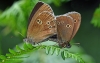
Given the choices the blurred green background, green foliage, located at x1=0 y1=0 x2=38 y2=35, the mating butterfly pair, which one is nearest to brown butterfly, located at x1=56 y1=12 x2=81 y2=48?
the mating butterfly pair

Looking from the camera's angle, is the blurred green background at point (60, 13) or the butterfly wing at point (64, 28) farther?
the blurred green background at point (60, 13)

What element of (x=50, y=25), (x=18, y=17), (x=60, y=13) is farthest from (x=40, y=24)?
(x=60, y=13)

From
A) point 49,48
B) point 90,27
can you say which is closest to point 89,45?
point 90,27

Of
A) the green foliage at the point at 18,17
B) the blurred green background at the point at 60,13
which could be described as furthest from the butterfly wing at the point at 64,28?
the green foliage at the point at 18,17

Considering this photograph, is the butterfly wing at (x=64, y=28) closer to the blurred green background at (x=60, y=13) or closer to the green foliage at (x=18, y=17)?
the blurred green background at (x=60, y=13)

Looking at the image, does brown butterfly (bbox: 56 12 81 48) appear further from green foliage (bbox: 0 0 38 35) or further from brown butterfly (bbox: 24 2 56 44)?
green foliage (bbox: 0 0 38 35)

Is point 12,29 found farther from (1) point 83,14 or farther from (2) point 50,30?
(1) point 83,14

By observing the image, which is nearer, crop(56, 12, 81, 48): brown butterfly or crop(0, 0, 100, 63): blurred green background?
crop(56, 12, 81, 48): brown butterfly
